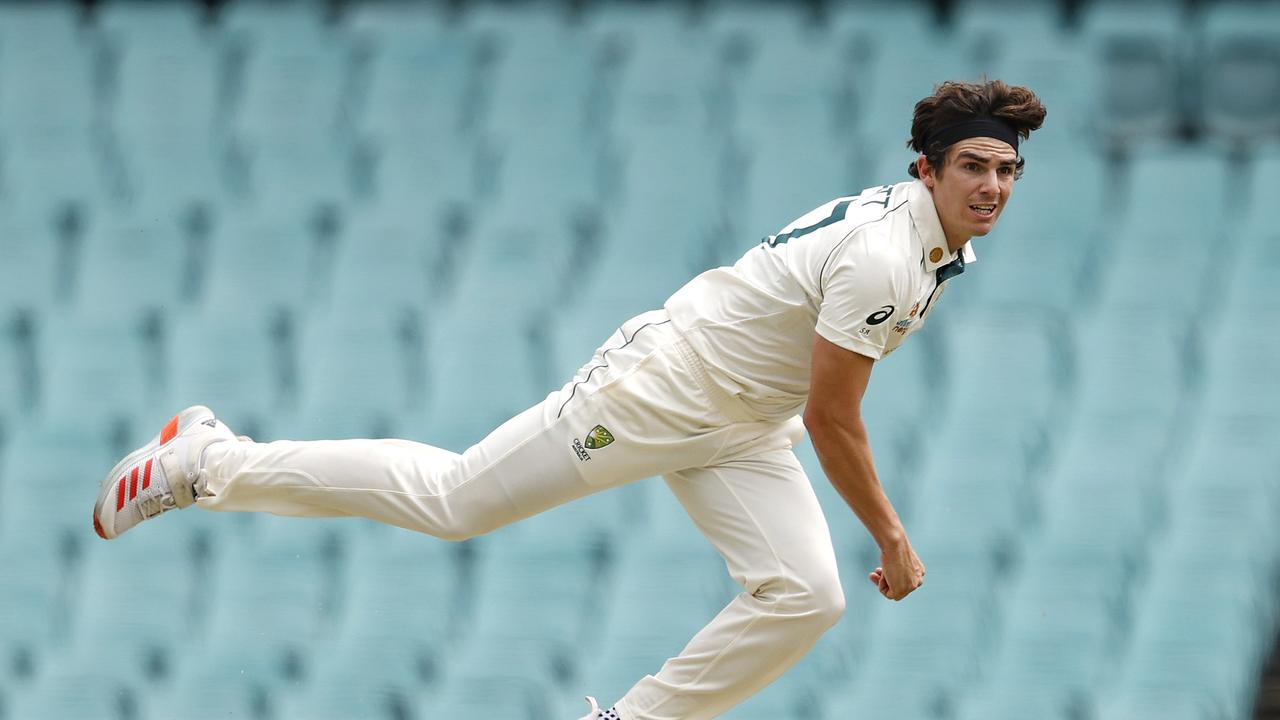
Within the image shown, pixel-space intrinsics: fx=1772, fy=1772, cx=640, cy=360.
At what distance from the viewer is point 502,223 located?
9102 mm

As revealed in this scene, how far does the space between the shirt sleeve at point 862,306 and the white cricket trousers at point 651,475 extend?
1.49 ft

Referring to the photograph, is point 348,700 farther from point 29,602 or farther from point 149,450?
point 149,450

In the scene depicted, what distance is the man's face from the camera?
4641mm

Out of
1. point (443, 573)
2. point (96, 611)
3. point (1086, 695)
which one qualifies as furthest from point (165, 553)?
point (1086, 695)

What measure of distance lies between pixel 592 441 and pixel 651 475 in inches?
8.4

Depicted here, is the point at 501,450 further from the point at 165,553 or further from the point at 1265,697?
the point at 1265,697

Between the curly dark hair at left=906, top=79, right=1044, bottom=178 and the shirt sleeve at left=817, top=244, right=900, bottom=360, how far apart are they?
384 mm

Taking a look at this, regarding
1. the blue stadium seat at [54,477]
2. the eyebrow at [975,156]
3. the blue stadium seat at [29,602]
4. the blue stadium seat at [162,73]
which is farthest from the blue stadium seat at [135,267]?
the eyebrow at [975,156]

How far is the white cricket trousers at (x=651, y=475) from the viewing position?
15.9 ft

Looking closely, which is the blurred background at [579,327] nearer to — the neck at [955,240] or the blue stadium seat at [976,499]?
the blue stadium seat at [976,499]

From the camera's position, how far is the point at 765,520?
489cm

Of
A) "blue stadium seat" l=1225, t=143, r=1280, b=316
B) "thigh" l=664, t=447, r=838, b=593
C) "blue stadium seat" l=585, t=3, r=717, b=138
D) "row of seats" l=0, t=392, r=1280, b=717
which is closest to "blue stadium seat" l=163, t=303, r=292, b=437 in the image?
"row of seats" l=0, t=392, r=1280, b=717

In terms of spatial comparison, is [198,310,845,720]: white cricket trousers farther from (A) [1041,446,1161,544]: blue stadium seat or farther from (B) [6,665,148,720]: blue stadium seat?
(A) [1041,446,1161,544]: blue stadium seat

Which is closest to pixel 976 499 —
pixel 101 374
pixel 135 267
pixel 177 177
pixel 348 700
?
pixel 348 700
